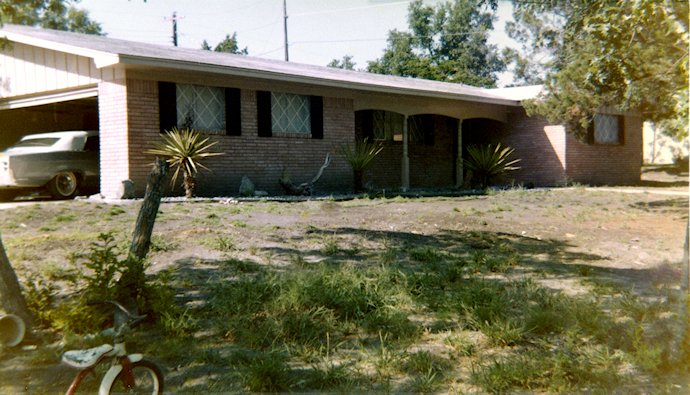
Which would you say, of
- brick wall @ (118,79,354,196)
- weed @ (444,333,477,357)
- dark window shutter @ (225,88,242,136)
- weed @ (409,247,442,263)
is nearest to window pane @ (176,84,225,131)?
dark window shutter @ (225,88,242,136)

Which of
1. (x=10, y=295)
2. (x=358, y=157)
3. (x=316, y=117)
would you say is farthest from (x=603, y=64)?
(x=10, y=295)

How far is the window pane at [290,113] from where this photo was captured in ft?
51.4

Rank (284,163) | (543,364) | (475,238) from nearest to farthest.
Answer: (543,364)
(475,238)
(284,163)

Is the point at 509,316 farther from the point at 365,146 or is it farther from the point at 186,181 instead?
the point at 365,146

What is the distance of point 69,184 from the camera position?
1373cm

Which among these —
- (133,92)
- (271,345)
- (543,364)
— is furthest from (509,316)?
(133,92)

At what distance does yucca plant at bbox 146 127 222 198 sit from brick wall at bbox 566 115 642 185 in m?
13.5

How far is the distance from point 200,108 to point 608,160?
16.0 metres

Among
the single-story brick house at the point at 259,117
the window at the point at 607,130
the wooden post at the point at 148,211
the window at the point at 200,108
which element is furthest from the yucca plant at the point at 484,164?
the wooden post at the point at 148,211

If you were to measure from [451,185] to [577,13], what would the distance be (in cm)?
1086

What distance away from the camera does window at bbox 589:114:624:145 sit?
22600 mm

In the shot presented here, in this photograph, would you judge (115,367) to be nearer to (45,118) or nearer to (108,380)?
(108,380)

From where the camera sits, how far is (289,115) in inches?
631

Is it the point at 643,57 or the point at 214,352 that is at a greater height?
the point at 643,57
